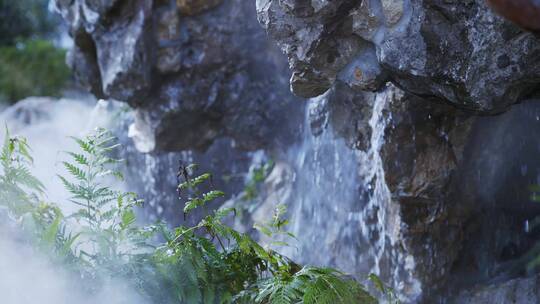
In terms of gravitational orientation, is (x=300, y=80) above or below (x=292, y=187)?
above

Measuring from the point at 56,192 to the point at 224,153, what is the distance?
1.84 meters

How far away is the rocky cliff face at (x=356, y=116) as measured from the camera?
3697mm

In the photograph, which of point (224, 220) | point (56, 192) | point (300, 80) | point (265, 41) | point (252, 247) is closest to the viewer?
point (252, 247)

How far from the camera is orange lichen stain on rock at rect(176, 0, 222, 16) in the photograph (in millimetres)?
6359

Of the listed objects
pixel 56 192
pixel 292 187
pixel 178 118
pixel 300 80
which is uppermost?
pixel 300 80

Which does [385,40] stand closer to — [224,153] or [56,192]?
[224,153]

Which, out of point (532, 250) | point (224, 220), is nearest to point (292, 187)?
point (224, 220)

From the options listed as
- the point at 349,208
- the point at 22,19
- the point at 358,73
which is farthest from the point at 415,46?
the point at 22,19

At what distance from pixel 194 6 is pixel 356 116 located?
2.01 meters

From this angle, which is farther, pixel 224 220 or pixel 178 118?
pixel 224 220

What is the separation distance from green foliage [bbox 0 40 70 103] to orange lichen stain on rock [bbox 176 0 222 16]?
24.0 ft

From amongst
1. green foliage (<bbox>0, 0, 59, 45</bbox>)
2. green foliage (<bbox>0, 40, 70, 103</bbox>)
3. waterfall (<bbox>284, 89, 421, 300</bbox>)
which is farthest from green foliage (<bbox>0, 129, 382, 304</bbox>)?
green foliage (<bbox>0, 0, 59, 45</bbox>)

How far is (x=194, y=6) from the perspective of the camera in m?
6.39

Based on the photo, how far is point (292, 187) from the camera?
6.71 m
